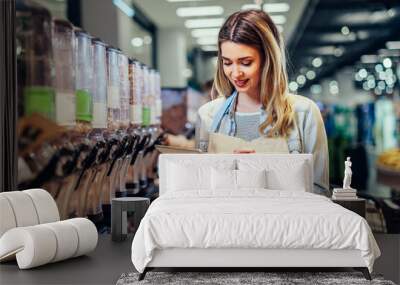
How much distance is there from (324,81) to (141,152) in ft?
6.60

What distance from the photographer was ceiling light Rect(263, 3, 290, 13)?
7.03 meters

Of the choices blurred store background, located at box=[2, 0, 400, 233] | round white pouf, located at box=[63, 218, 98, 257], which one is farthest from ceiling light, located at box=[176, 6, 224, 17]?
round white pouf, located at box=[63, 218, 98, 257]

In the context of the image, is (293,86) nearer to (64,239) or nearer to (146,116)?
(146,116)

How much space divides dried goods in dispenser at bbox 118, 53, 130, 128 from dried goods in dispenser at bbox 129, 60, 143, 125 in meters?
0.05

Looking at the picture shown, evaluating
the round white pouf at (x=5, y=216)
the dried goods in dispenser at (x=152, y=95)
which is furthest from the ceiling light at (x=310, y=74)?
the round white pouf at (x=5, y=216)

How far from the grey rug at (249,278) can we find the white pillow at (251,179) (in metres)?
1.28

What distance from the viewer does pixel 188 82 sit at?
23.7 ft

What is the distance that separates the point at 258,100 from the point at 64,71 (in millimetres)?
1903

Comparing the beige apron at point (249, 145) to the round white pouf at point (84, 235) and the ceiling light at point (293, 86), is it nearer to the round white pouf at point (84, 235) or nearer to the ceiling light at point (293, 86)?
the ceiling light at point (293, 86)

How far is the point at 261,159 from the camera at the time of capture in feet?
21.7

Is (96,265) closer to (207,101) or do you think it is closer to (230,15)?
(207,101)

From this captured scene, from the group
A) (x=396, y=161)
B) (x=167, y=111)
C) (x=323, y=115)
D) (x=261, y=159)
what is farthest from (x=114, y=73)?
(x=396, y=161)

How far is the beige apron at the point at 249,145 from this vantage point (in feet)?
22.6

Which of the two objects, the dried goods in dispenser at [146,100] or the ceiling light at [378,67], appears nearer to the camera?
the dried goods in dispenser at [146,100]
